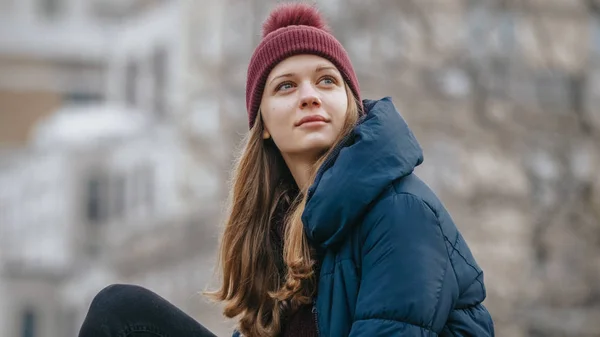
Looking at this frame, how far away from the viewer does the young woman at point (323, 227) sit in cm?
370

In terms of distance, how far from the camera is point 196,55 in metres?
37.4

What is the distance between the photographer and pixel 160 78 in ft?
158

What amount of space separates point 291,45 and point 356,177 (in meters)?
0.60

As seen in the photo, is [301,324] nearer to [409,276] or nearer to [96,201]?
[409,276]

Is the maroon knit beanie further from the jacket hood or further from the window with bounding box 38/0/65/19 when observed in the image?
the window with bounding box 38/0/65/19

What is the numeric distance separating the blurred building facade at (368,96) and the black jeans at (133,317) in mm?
3953

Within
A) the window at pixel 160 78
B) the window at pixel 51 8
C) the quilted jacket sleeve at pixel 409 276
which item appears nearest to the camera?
the quilted jacket sleeve at pixel 409 276

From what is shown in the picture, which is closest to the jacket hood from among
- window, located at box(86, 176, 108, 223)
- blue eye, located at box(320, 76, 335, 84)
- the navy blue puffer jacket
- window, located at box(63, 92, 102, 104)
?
the navy blue puffer jacket

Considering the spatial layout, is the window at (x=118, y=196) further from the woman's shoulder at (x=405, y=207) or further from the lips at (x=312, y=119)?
the woman's shoulder at (x=405, y=207)

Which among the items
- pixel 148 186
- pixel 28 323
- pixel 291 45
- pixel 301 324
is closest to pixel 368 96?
pixel 291 45

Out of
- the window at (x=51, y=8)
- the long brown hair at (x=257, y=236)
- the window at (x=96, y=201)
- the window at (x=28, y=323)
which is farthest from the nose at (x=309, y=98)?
the window at (x=51, y=8)

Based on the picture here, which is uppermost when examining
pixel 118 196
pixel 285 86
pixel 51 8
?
pixel 51 8

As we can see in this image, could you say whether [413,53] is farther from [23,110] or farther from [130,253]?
[23,110]

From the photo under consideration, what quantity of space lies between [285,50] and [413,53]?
18172 mm
